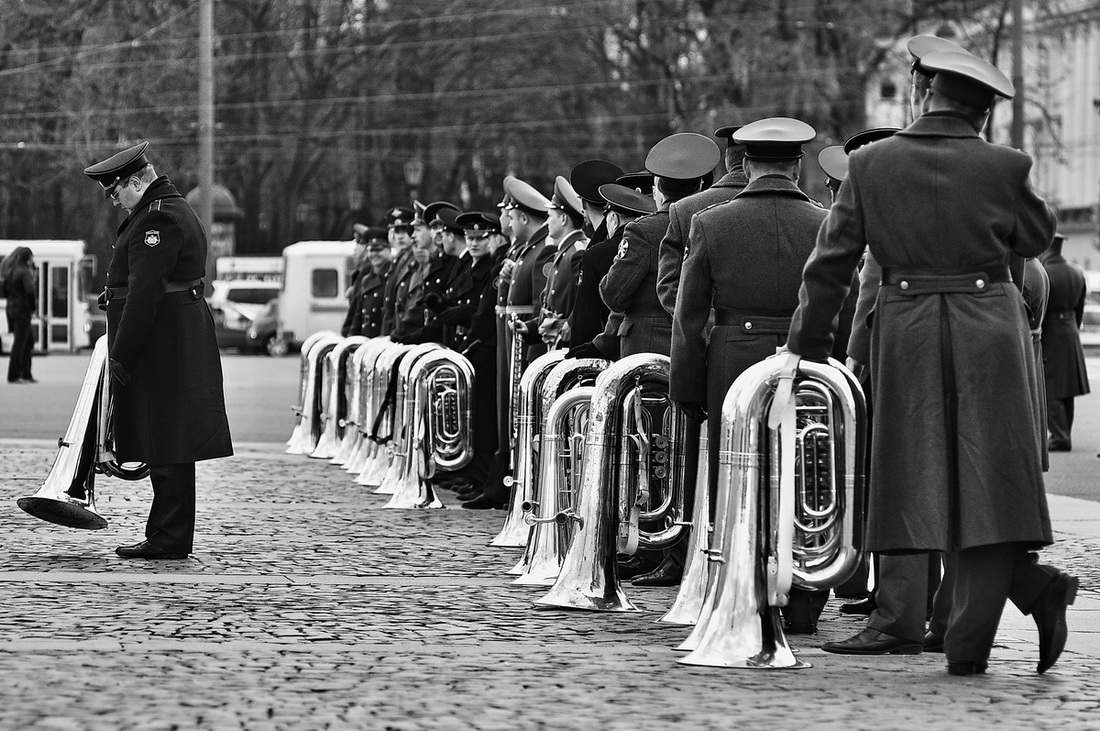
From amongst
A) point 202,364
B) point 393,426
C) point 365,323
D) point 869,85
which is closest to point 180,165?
point 869,85

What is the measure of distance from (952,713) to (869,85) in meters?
33.8

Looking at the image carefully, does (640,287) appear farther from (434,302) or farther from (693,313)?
(434,302)

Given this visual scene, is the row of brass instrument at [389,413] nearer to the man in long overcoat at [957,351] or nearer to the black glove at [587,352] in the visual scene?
the black glove at [587,352]

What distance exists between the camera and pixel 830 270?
6387 millimetres

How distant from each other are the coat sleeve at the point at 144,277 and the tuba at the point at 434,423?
3153 mm

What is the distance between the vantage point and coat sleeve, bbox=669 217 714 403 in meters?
7.39

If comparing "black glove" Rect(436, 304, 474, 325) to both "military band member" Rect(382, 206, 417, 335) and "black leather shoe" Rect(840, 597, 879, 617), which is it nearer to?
"military band member" Rect(382, 206, 417, 335)

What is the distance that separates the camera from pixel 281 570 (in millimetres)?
8688

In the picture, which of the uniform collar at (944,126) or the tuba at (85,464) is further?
the tuba at (85,464)

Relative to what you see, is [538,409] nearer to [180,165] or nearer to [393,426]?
[393,426]

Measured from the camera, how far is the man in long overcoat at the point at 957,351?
6223 millimetres

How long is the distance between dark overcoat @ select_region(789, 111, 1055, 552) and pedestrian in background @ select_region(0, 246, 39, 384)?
2103 centimetres

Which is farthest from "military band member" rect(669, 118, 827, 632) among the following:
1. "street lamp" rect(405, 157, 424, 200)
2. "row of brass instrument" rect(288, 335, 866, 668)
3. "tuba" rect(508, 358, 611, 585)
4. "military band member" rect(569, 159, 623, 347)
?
"street lamp" rect(405, 157, 424, 200)

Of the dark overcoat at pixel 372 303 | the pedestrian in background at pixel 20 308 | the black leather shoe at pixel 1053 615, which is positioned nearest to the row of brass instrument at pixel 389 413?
the dark overcoat at pixel 372 303
